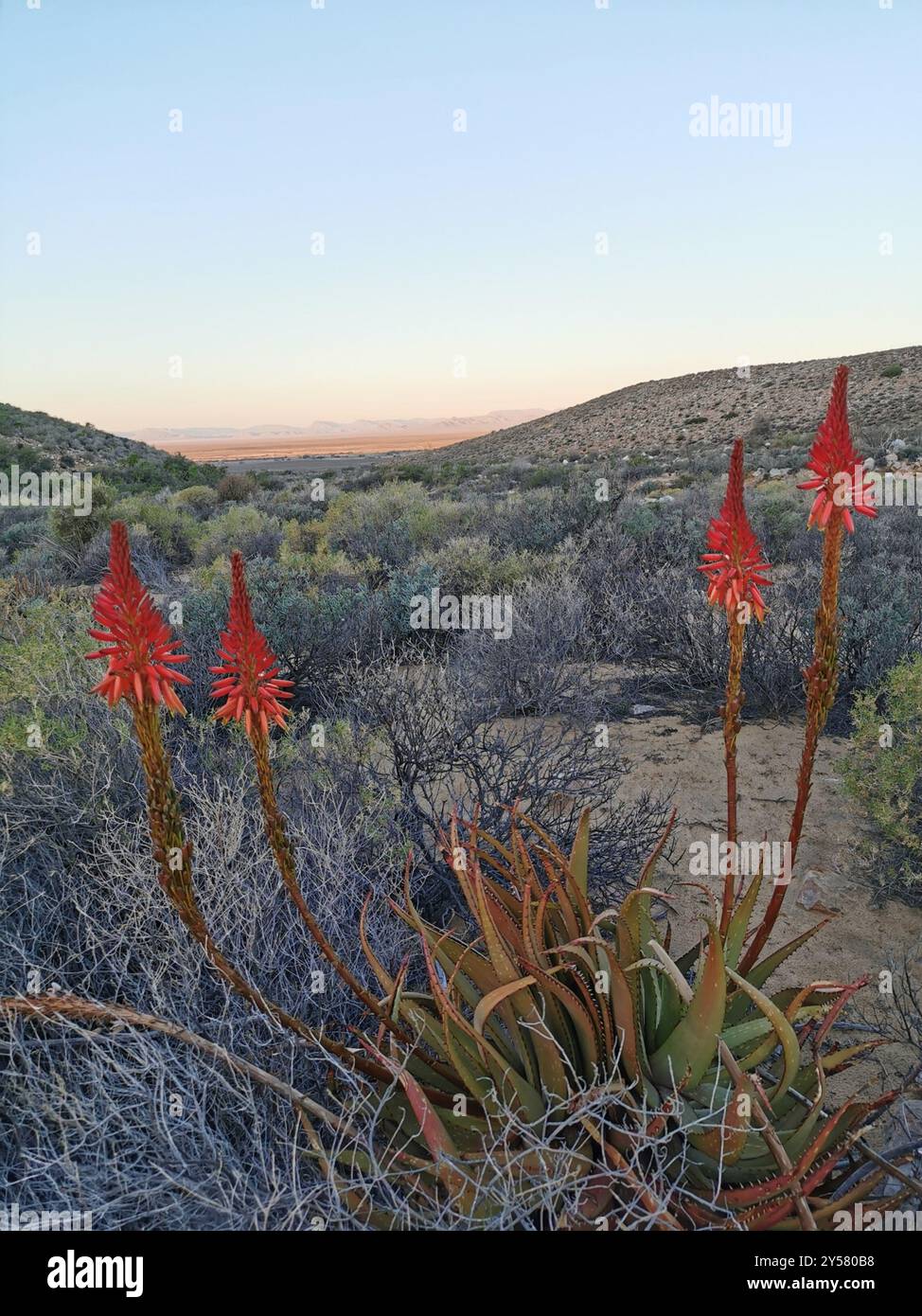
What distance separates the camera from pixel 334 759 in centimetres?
394

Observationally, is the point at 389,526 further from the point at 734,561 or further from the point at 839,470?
the point at 839,470

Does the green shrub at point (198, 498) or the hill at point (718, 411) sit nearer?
the green shrub at point (198, 498)

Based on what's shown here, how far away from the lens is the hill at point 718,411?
35.0m

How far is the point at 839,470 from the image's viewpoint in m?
1.66

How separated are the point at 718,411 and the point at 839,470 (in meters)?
48.0

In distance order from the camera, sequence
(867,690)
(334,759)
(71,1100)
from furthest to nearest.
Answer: (867,690) < (334,759) < (71,1100)

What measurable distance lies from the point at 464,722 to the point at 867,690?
294 cm

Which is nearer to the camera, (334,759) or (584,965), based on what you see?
(584,965)

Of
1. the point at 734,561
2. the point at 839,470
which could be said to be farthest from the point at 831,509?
the point at 734,561

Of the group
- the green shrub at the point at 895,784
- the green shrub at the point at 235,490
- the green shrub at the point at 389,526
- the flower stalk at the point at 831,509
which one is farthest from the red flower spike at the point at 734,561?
the green shrub at the point at 235,490

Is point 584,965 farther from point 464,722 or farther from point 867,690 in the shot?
point 867,690

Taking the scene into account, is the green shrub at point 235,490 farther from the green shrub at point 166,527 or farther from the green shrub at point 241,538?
the green shrub at point 241,538

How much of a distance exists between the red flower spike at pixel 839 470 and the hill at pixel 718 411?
82.9ft
